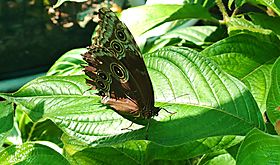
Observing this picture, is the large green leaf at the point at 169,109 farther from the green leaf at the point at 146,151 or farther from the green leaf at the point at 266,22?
the green leaf at the point at 266,22

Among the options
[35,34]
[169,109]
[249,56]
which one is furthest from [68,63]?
[35,34]

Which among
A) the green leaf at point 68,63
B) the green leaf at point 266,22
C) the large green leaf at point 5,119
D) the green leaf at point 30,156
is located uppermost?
the green leaf at point 266,22

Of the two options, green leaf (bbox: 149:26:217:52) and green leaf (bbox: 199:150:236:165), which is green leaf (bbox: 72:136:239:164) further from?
green leaf (bbox: 149:26:217:52)

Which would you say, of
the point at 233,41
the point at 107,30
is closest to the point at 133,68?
the point at 107,30

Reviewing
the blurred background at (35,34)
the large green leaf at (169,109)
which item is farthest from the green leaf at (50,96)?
the blurred background at (35,34)

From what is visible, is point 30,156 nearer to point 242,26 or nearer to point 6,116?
point 6,116

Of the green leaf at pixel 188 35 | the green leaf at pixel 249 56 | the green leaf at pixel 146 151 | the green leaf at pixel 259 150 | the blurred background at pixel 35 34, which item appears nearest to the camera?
the green leaf at pixel 259 150
